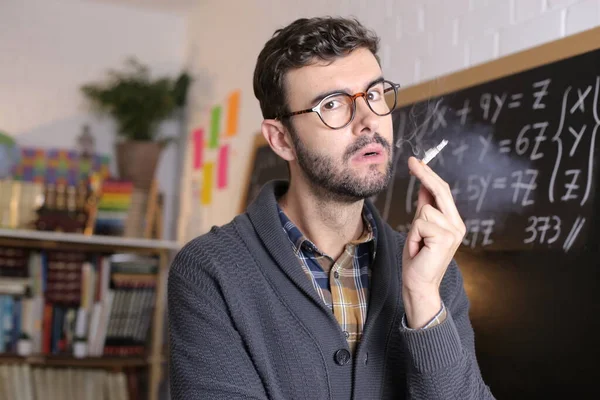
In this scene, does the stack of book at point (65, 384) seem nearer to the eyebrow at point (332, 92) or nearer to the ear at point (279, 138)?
the ear at point (279, 138)

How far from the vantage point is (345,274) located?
→ 5.23 ft

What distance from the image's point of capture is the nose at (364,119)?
1.52 metres

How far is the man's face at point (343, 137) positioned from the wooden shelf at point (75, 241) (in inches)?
92.6

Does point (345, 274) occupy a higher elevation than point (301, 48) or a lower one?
lower

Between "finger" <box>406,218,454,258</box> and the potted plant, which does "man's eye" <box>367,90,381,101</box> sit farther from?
the potted plant

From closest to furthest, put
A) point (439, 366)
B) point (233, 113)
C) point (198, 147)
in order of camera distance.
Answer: point (439, 366)
point (233, 113)
point (198, 147)

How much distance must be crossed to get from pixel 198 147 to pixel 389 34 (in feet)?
6.20

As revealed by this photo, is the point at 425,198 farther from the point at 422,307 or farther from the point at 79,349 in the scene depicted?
the point at 79,349

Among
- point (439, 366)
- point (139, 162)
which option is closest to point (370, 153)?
point (439, 366)

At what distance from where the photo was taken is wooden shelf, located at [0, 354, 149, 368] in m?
3.62

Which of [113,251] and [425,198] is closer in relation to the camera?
[425,198]

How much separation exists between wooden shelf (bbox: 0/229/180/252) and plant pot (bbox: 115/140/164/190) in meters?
0.36

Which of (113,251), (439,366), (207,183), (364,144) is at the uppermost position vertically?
(364,144)

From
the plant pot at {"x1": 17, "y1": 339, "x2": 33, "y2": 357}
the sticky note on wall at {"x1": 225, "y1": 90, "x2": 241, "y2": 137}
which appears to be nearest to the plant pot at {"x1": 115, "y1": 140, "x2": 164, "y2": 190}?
the sticky note on wall at {"x1": 225, "y1": 90, "x2": 241, "y2": 137}
